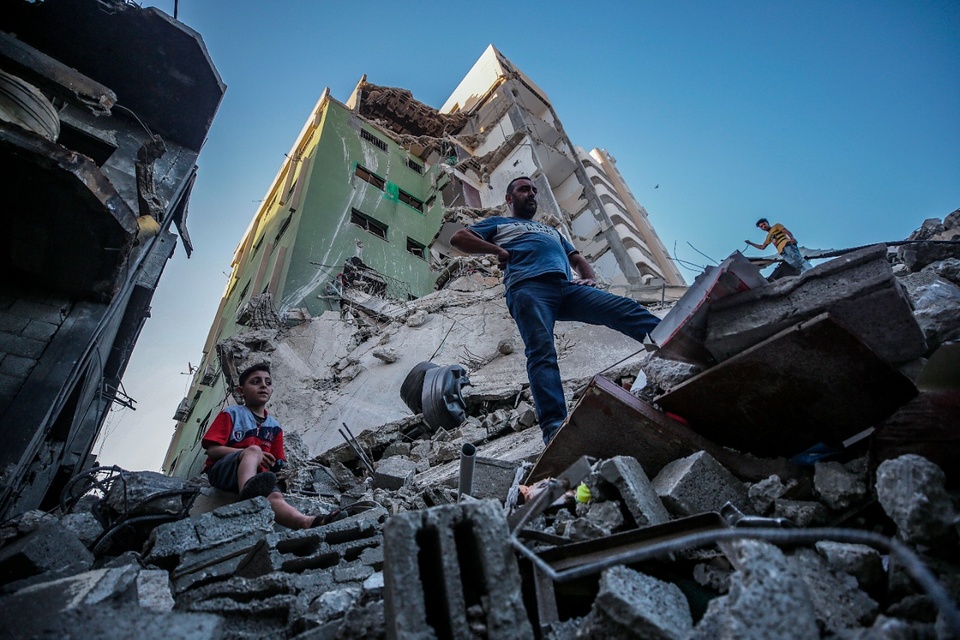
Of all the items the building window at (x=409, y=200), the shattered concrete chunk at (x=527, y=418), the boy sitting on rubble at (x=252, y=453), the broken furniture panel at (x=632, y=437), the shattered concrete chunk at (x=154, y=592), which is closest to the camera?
the shattered concrete chunk at (x=154, y=592)

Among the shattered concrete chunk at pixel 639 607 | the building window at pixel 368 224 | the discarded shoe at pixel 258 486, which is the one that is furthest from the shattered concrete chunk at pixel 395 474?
the building window at pixel 368 224

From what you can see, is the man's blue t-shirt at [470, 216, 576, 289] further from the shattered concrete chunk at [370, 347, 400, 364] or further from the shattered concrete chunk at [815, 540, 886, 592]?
the shattered concrete chunk at [370, 347, 400, 364]

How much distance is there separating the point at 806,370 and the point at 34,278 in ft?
23.0

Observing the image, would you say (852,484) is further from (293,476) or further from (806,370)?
(293,476)

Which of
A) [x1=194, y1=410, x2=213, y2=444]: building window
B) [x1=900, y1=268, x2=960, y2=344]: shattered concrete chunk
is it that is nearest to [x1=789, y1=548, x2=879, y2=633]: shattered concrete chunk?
[x1=900, y1=268, x2=960, y2=344]: shattered concrete chunk

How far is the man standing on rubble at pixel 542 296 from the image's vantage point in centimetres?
259

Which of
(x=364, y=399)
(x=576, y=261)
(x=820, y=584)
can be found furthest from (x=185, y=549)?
(x=364, y=399)

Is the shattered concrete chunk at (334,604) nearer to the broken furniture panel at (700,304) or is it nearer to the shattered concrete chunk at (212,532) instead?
the shattered concrete chunk at (212,532)

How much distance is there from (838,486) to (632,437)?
28.0 inches

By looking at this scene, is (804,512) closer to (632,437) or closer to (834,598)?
(834,598)

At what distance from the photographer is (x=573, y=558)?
1309 mm

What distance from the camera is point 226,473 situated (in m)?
3.21

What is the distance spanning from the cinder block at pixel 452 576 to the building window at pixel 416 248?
16612 millimetres

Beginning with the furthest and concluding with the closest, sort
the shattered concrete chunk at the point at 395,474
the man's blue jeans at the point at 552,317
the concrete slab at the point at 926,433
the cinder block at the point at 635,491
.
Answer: the shattered concrete chunk at the point at 395,474 < the man's blue jeans at the point at 552,317 < the cinder block at the point at 635,491 < the concrete slab at the point at 926,433
